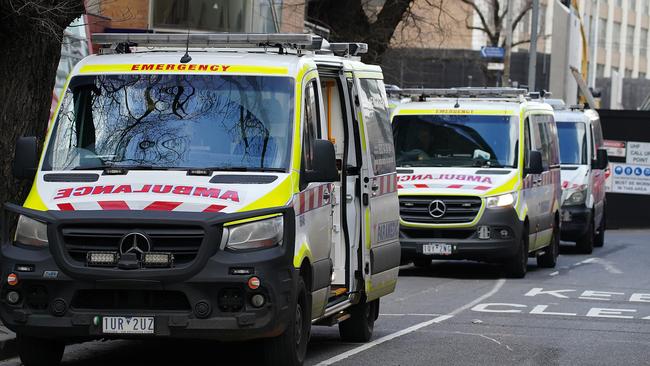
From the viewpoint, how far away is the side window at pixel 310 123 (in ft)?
33.9

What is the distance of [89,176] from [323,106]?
2.14m

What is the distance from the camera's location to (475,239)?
1989cm

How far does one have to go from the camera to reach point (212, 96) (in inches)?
414

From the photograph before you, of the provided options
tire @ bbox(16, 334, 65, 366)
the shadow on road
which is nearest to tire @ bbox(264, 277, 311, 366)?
tire @ bbox(16, 334, 65, 366)

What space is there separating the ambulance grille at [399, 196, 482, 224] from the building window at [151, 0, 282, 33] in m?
8.16

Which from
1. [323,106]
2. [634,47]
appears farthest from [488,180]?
[634,47]

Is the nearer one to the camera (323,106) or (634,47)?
(323,106)

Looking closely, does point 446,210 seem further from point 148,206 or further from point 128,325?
point 128,325

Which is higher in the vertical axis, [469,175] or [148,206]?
[148,206]

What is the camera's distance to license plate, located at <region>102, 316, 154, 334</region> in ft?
30.4

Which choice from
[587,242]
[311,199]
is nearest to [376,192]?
[311,199]

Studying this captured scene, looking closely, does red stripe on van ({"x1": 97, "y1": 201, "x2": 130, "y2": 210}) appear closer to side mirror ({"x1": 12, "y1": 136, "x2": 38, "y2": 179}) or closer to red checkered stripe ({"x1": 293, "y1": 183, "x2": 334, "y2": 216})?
side mirror ({"x1": 12, "y1": 136, "x2": 38, "y2": 179})

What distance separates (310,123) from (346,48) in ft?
6.05

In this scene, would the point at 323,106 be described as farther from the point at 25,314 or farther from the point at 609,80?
the point at 609,80
